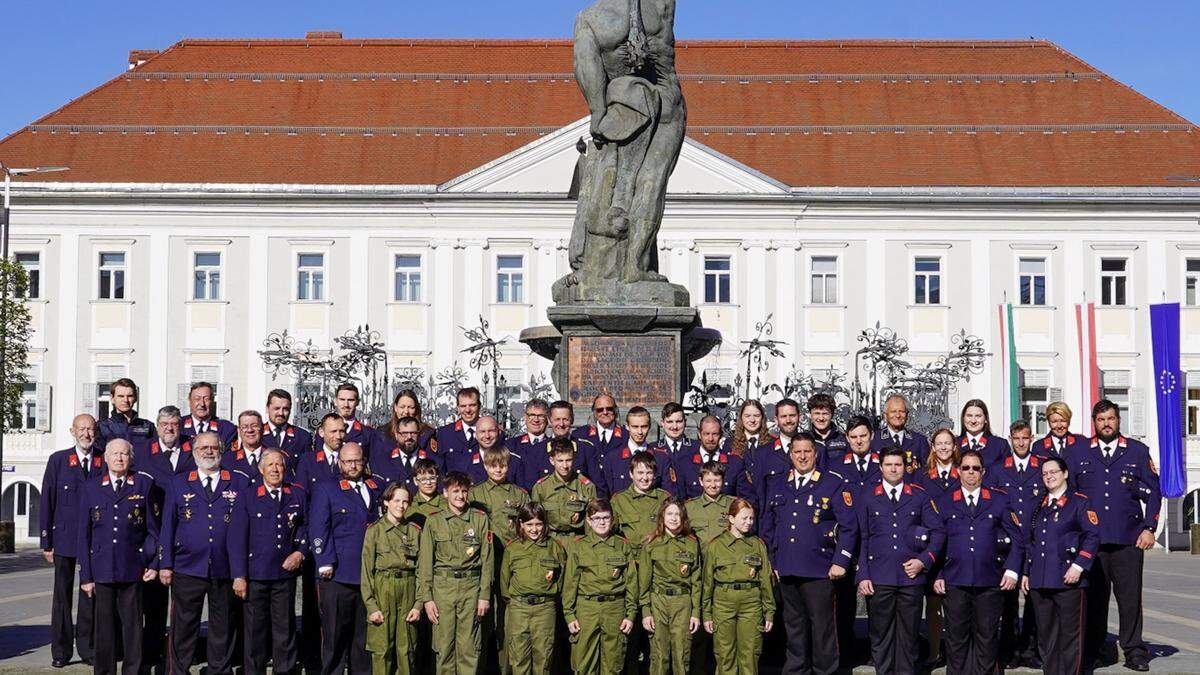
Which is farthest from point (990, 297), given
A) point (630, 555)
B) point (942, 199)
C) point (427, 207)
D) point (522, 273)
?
point (630, 555)

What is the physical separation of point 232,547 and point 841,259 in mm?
31298

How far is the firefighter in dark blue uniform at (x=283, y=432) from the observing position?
11.2 m

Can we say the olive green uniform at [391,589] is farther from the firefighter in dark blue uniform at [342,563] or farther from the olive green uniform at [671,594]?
the olive green uniform at [671,594]

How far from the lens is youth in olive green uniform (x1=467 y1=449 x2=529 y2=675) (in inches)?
375

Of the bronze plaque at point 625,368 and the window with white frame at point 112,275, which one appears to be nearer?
the bronze plaque at point 625,368

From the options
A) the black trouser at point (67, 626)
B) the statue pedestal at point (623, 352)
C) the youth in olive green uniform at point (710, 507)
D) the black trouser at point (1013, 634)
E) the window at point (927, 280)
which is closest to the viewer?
the youth in olive green uniform at point (710, 507)

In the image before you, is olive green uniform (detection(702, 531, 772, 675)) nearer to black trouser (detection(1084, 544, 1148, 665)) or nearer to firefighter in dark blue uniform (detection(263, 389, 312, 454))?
black trouser (detection(1084, 544, 1148, 665))

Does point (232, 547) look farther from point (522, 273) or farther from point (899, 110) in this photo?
point (899, 110)

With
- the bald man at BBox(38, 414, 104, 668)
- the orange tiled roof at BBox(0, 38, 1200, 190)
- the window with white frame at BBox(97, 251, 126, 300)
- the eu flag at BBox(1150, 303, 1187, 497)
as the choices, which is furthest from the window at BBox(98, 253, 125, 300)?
the bald man at BBox(38, 414, 104, 668)

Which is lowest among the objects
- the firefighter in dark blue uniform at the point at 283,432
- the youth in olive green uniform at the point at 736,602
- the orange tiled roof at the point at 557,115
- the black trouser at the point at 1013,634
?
the black trouser at the point at 1013,634

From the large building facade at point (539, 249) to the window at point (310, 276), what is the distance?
54 mm

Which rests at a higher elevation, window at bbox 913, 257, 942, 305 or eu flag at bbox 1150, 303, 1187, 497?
window at bbox 913, 257, 942, 305

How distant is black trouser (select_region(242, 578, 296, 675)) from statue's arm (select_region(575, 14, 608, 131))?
399 cm

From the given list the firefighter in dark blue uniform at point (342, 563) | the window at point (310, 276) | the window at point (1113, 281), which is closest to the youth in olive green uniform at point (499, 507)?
the firefighter in dark blue uniform at point (342, 563)
